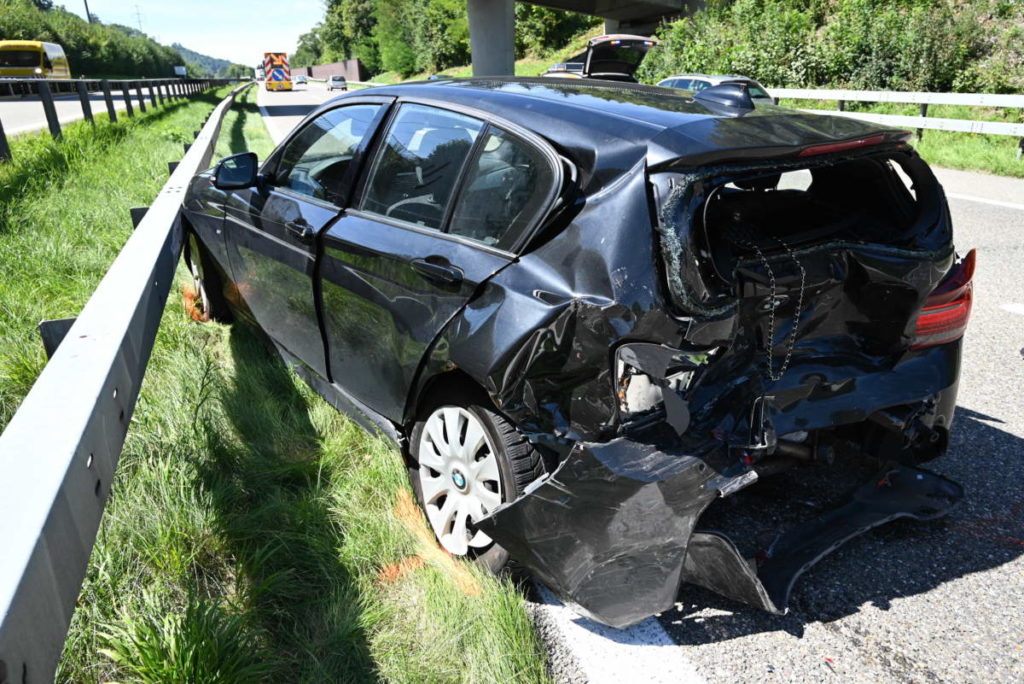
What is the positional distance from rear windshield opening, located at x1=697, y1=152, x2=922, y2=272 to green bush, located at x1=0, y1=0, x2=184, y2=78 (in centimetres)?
6358

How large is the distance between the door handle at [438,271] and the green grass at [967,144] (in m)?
10.9

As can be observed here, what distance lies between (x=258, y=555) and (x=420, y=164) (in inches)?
60.7

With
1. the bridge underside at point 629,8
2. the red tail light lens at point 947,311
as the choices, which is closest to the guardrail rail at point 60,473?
the red tail light lens at point 947,311

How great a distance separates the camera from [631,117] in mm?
2463

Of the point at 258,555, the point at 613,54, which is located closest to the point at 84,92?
the point at 613,54

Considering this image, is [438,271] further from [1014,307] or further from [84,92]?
[84,92]

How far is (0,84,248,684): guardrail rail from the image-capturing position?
122cm

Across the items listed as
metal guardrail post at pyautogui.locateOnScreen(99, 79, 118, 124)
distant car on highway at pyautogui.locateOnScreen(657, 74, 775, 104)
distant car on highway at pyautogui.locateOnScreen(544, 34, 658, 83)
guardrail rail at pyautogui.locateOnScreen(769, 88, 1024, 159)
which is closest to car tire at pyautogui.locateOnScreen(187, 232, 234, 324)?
guardrail rail at pyautogui.locateOnScreen(769, 88, 1024, 159)

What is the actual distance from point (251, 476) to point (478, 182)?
1590 millimetres

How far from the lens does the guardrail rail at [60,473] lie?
48.1 inches

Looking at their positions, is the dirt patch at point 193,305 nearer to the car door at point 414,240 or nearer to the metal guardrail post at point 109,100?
the car door at point 414,240

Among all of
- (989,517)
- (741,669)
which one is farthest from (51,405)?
(989,517)

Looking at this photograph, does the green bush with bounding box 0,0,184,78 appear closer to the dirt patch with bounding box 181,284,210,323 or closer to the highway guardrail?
the highway guardrail

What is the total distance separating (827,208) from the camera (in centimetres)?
311
